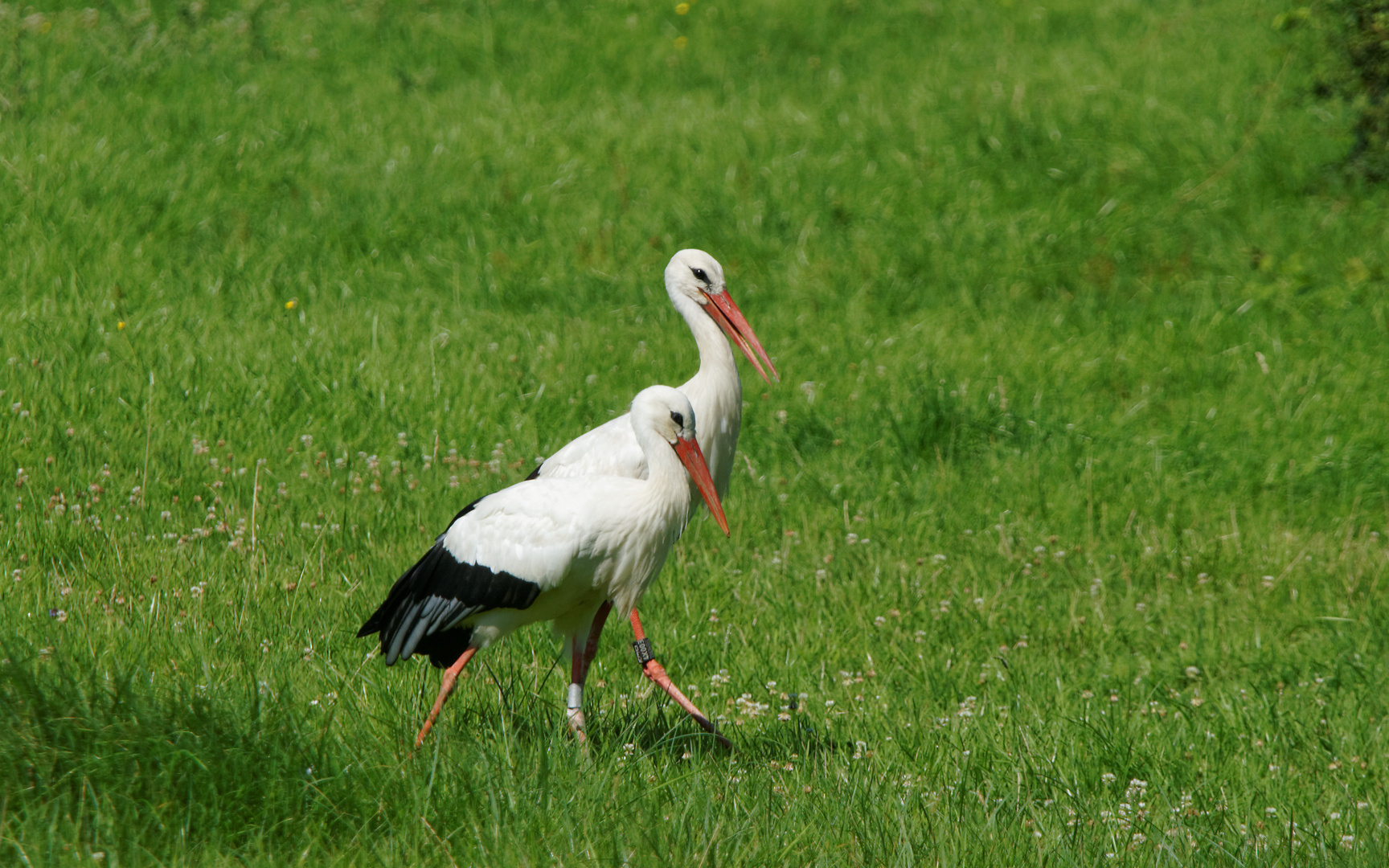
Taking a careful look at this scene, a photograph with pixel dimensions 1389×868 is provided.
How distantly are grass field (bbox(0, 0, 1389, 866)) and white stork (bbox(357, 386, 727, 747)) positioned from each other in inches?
6.2

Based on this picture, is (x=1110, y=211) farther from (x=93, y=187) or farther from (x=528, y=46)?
(x=93, y=187)

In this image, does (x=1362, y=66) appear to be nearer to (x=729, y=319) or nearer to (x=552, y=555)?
(x=729, y=319)

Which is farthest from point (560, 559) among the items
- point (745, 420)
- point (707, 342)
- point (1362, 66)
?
point (1362, 66)

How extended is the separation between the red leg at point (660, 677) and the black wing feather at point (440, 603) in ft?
1.80

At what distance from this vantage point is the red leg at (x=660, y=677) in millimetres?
3645

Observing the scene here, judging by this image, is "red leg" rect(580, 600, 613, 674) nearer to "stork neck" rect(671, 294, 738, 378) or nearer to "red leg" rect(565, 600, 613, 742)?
"red leg" rect(565, 600, 613, 742)

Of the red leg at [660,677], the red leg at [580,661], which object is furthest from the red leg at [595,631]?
the red leg at [660,677]

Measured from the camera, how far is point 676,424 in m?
3.64

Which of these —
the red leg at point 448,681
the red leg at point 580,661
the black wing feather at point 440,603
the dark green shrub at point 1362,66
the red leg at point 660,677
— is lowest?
the red leg at point 660,677

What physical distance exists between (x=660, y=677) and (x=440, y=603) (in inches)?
29.4

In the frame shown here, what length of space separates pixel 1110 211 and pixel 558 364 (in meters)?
3.86

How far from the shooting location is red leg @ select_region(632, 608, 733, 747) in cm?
364

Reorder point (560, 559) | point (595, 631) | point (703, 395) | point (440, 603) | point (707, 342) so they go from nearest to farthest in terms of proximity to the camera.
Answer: point (560, 559), point (440, 603), point (595, 631), point (703, 395), point (707, 342)

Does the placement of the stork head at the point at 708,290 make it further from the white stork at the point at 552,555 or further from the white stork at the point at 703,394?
the white stork at the point at 552,555
